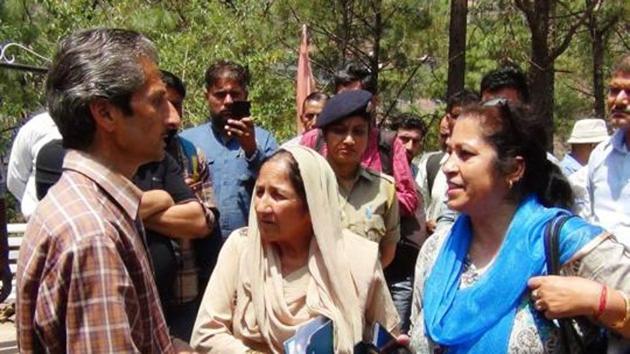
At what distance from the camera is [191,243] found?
3.77 metres

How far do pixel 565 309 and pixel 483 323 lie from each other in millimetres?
252

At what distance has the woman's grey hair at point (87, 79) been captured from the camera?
1.98 m

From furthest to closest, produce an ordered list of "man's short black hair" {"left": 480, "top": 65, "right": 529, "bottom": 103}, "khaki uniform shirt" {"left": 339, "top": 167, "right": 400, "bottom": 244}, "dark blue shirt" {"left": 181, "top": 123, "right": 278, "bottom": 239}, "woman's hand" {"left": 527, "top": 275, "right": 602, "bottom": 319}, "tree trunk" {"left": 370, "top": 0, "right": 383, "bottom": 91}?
"tree trunk" {"left": 370, "top": 0, "right": 383, "bottom": 91}
"man's short black hair" {"left": 480, "top": 65, "right": 529, "bottom": 103}
"dark blue shirt" {"left": 181, "top": 123, "right": 278, "bottom": 239}
"khaki uniform shirt" {"left": 339, "top": 167, "right": 400, "bottom": 244}
"woman's hand" {"left": 527, "top": 275, "right": 602, "bottom": 319}

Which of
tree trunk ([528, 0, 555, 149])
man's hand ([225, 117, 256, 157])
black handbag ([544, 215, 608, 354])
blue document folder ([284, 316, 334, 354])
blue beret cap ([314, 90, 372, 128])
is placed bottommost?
blue document folder ([284, 316, 334, 354])

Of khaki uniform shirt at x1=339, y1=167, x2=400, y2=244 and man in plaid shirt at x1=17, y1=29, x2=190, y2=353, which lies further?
khaki uniform shirt at x1=339, y1=167, x2=400, y2=244

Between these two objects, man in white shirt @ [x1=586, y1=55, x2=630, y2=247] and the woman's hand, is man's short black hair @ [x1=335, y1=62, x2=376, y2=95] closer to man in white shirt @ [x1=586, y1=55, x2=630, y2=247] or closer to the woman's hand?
man in white shirt @ [x1=586, y1=55, x2=630, y2=247]

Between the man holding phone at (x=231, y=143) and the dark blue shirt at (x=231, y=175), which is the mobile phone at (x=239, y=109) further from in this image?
the dark blue shirt at (x=231, y=175)

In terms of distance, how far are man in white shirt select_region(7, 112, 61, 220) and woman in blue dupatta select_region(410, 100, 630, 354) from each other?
213cm

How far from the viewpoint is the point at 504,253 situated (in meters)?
2.66

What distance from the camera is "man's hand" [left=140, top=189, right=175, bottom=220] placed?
3443 mm

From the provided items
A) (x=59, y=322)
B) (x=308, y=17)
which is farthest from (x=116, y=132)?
(x=308, y=17)

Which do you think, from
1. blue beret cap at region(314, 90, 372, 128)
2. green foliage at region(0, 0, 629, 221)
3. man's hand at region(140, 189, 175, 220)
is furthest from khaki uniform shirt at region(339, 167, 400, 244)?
green foliage at region(0, 0, 629, 221)

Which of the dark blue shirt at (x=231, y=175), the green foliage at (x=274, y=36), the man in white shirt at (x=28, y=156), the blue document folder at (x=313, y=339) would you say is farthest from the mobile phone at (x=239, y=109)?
the green foliage at (x=274, y=36)

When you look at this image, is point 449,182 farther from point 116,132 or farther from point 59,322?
point 59,322
